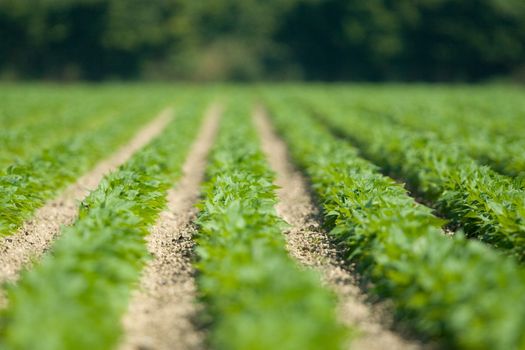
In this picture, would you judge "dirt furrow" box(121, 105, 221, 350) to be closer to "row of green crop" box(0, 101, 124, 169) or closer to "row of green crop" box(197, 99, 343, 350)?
"row of green crop" box(197, 99, 343, 350)

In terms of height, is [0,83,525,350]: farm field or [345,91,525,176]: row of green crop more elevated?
[345,91,525,176]: row of green crop

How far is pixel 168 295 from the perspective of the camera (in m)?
5.89

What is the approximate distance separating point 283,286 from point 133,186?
14.1 ft

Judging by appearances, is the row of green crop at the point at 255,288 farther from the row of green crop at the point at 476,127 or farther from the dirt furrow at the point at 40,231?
the row of green crop at the point at 476,127

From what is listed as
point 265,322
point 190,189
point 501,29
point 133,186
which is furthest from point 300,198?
point 501,29

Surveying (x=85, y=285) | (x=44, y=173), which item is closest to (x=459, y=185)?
(x=85, y=285)

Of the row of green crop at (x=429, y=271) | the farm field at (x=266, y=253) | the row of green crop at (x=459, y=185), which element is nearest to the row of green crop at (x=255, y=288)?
the farm field at (x=266, y=253)

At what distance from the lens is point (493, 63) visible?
62.1 meters

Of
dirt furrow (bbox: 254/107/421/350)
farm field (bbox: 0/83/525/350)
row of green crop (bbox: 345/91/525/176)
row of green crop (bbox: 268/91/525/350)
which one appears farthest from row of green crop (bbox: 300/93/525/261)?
dirt furrow (bbox: 254/107/421/350)

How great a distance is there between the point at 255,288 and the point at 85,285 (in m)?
1.49

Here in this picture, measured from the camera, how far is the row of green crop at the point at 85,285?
12.7ft

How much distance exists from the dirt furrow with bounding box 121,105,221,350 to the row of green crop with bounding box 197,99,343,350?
0.94 feet

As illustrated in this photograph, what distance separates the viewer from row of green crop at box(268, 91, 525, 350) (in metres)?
4.05

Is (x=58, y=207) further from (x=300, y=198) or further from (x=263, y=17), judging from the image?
(x=263, y=17)
